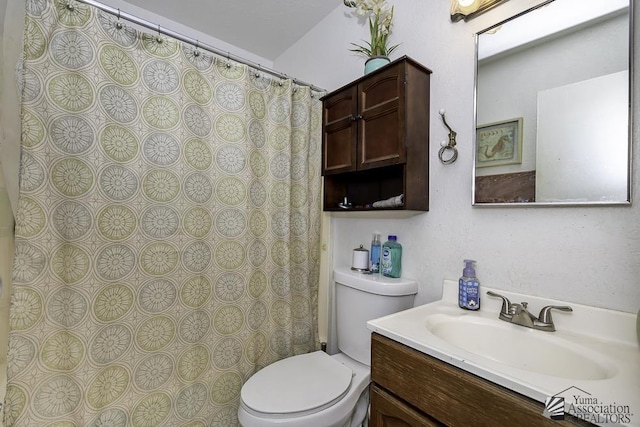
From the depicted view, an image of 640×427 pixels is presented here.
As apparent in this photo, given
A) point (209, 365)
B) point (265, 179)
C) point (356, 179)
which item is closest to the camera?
point (209, 365)

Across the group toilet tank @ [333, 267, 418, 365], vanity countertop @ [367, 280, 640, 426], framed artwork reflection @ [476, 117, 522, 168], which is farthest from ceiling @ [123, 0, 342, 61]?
vanity countertop @ [367, 280, 640, 426]

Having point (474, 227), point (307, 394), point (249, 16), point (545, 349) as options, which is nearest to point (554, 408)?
point (545, 349)

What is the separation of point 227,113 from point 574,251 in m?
1.44

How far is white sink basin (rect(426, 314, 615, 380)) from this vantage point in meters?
0.68

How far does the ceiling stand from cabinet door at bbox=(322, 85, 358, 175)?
699 mm

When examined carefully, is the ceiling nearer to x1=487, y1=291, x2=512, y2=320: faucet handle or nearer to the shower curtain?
the shower curtain

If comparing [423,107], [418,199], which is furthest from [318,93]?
[418,199]

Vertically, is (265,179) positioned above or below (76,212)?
above

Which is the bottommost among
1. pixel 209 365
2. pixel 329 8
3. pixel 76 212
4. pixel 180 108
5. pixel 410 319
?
pixel 209 365

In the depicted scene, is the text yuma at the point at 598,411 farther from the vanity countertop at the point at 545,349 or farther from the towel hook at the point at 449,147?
the towel hook at the point at 449,147

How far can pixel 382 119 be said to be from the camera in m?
1.20

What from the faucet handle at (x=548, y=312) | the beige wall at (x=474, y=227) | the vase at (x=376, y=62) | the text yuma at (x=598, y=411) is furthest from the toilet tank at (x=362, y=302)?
the vase at (x=376, y=62)

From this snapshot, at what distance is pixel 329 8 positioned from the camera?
170cm

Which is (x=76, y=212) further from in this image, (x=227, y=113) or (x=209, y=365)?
(x=209, y=365)
